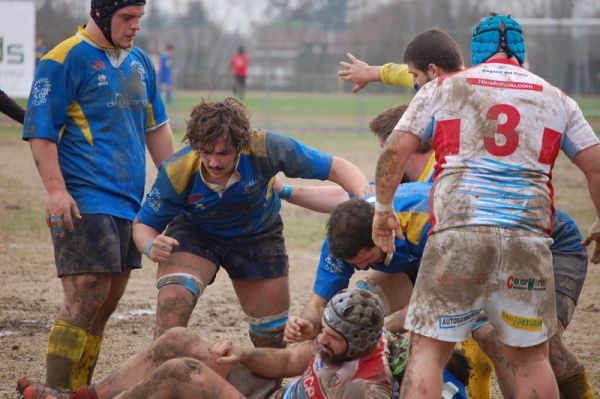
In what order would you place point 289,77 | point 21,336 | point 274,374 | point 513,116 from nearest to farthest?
1. point 513,116
2. point 274,374
3. point 21,336
4. point 289,77

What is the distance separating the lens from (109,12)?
18.9 feet

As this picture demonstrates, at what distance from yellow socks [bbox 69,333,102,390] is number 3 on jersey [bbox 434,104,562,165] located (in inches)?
97.4

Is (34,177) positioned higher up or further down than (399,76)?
further down

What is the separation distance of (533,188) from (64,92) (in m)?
2.64

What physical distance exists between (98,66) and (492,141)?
2422 mm

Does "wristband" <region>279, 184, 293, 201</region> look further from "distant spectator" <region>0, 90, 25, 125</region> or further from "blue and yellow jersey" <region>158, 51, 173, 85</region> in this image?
"blue and yellow jersey" <region>158, 51, 173, 85</region>

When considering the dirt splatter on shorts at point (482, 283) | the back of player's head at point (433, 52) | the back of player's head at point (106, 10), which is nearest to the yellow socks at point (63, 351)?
the back of player's head at point (106, 10)

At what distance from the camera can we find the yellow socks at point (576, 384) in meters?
5.38

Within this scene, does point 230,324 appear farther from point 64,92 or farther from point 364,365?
point 364,365

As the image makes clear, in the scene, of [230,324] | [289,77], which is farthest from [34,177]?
[289,77]

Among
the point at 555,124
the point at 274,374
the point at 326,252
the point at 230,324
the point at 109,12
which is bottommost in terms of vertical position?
the point at 230,324

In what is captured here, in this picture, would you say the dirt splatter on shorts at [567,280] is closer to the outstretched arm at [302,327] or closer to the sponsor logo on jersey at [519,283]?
the sponsor logo on jersey at [519,283]

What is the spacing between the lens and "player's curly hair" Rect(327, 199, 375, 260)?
4.92 meters

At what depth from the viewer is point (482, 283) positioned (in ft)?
14.6
